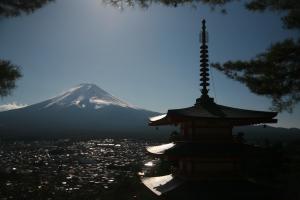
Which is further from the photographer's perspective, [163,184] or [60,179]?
[60,179]

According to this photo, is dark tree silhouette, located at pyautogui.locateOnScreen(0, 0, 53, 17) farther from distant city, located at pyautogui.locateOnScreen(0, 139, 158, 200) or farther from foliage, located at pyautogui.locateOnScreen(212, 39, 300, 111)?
distant city, located at pyautogui.locateOnScreen(0, 139, 158, 200)

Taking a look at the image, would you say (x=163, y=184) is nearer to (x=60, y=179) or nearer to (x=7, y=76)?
(x=7, y=76)

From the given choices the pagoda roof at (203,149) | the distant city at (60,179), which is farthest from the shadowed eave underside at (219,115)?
the distant city at (60,179)

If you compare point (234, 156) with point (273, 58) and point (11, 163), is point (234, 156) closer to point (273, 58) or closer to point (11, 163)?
point (273, 58)

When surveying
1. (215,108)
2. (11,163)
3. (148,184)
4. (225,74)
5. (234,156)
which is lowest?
(11,163)

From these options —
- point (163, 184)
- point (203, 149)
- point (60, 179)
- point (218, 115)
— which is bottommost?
point (60, 179)

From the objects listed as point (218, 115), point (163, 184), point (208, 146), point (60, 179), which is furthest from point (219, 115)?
point (60, 179)

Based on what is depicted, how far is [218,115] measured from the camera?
1488 centimetres

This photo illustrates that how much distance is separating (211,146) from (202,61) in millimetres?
3943

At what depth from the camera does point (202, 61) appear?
1705cm

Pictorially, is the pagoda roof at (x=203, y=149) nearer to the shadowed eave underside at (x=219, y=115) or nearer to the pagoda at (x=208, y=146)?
the pagoda at (x=208, y=146)

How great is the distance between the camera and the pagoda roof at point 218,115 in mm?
14484

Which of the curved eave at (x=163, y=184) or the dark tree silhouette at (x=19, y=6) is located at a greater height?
the dark tree silhouette at (x=19, y=6)

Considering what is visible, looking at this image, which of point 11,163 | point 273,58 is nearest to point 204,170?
point 273,58
